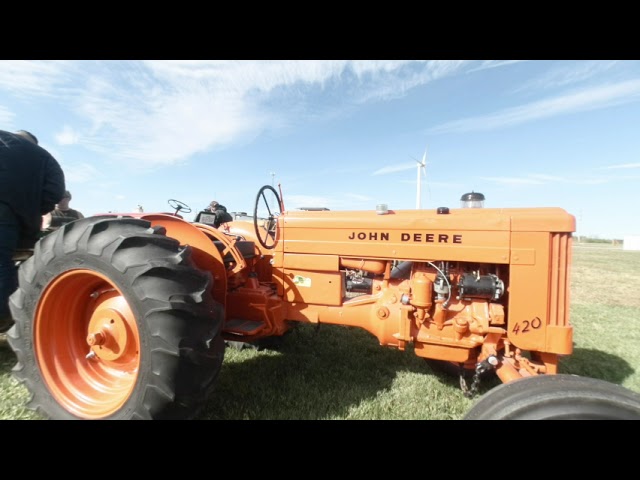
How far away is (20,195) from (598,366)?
6.49 m

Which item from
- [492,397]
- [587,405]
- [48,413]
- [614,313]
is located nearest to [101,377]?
[48,413]

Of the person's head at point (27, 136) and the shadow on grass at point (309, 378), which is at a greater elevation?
the person's head at point (27, 136)

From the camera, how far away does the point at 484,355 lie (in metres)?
2.52

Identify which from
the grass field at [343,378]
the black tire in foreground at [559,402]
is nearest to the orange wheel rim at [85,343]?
the grass field at [343,378]

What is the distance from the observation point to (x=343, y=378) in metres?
3.28

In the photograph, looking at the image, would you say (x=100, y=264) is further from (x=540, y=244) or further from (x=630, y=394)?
(x=630, y=394)

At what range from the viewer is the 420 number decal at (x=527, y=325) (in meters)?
2.39

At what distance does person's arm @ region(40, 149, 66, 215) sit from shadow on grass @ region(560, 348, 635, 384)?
5960mm

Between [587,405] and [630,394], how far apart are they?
0.28 meters

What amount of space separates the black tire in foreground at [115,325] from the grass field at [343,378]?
1.41ft

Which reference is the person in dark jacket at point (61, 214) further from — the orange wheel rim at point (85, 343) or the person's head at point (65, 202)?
the orange wheel rim at point (85, 343)

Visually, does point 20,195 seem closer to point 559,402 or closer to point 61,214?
point 61,214

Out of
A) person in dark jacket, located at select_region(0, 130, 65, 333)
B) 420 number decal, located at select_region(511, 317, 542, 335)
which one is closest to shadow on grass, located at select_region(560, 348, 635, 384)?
420 number decal, located at select_region(511, 317, 542, 335)

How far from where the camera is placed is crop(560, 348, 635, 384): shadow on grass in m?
3.57
